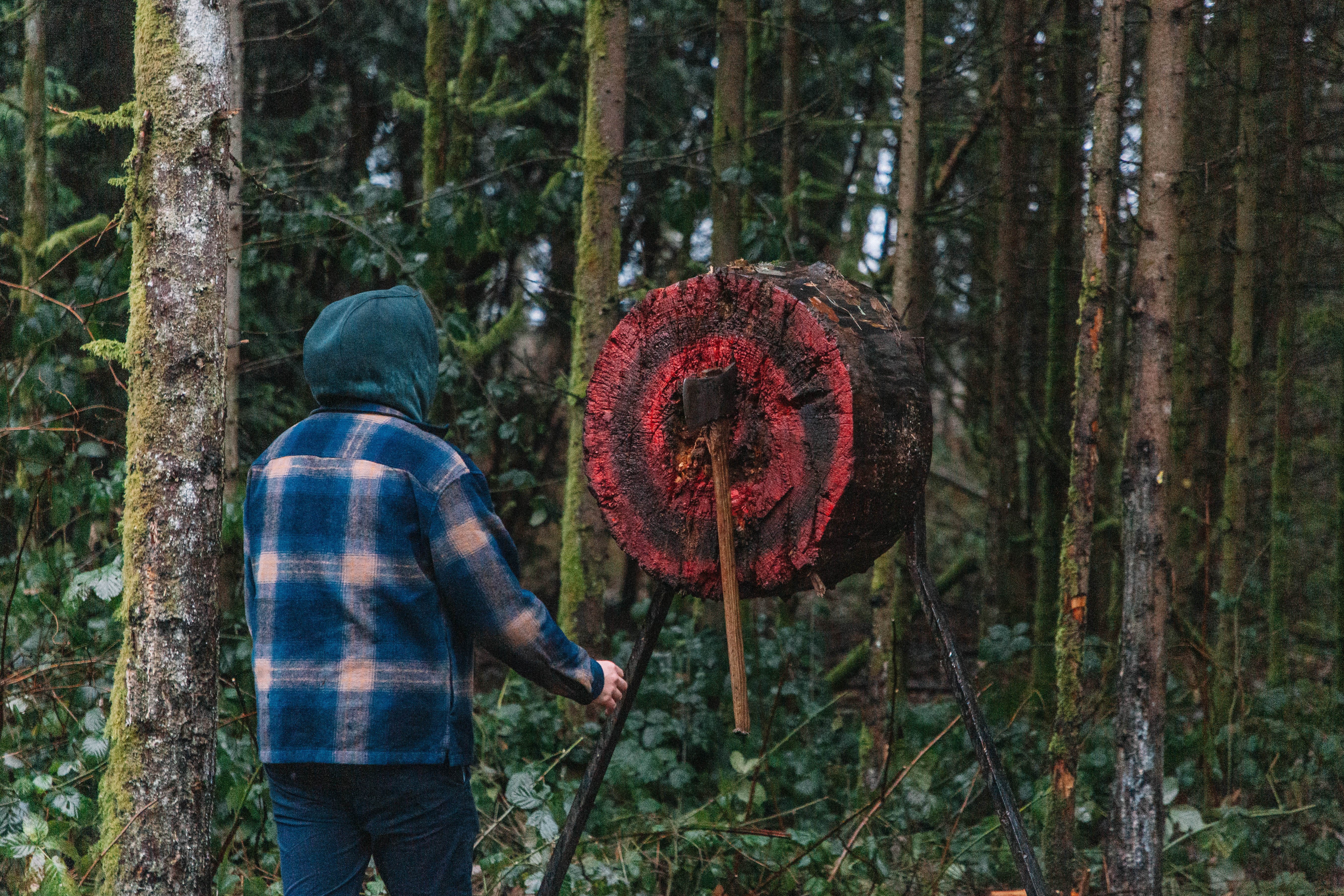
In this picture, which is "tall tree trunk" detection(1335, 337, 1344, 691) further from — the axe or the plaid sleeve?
the plaid sleeve

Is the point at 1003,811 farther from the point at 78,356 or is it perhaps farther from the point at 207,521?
the point at 78,356

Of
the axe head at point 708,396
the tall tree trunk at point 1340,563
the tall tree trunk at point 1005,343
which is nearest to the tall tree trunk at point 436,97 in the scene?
the tall tree trunk at point 1005,343

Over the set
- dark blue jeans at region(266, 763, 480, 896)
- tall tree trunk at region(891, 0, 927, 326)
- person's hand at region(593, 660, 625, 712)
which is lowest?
dark blue jeans at region(266, 763, 480, 896)

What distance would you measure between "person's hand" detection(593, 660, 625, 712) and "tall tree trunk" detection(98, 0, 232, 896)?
3.91 ft

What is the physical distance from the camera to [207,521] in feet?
10.1

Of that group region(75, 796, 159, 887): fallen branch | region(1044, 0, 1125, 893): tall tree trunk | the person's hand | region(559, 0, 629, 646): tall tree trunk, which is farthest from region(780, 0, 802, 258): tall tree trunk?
region(75, 796, 159, 887): fallen branch

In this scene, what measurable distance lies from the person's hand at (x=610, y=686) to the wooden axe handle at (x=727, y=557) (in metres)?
0.31

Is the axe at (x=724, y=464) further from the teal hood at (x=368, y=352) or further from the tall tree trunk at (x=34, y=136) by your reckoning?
the tall tree trunk at (x=34, y=136)

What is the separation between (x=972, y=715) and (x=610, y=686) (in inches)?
42.0

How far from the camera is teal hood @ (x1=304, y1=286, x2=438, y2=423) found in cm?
253

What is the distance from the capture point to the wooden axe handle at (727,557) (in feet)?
9.56

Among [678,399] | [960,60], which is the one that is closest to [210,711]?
[678,399]

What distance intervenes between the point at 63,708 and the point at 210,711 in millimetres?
1596

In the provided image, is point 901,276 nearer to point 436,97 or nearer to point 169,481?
point 169,481
